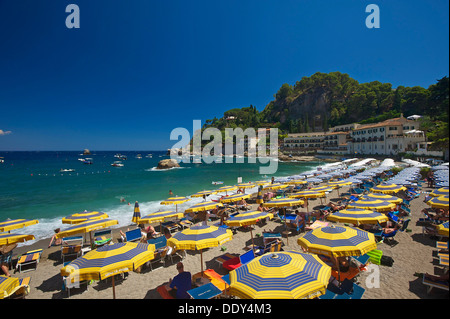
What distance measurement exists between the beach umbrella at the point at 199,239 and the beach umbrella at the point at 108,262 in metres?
0.89


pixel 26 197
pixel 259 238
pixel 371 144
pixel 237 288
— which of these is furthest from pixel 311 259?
pixel 371 144

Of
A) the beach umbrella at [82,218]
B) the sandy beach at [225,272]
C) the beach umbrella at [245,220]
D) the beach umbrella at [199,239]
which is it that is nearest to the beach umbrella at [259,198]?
the sandy beach at [225,272]

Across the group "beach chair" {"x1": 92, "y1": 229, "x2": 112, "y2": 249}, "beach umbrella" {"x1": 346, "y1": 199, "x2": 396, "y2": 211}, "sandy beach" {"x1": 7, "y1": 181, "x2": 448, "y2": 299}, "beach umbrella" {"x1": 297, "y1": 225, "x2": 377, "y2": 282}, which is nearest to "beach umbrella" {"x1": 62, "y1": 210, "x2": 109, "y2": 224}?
"beach chair" {"x1": 92, "y1": 229, "x2": 112, "y2": 249}

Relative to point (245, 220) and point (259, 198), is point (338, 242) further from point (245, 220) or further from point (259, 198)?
point (259, 198)

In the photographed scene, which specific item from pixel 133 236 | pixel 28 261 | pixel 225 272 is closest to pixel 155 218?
pixel 133 236

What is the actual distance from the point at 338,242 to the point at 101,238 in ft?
34.3

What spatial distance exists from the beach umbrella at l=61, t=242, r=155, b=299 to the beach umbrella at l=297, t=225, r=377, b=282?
424cm

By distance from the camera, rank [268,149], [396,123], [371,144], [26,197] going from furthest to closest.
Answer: [268,149]
[371,144]
[396,123]
[26,197]

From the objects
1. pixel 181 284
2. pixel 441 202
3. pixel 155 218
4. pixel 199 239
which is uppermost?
pixel 441 202

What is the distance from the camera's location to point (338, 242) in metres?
5.29

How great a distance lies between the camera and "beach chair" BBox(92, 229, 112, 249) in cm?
948

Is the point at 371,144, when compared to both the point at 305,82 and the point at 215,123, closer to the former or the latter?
the point at 305,82

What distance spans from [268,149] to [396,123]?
57.3m

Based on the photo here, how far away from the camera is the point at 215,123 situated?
15250cm
